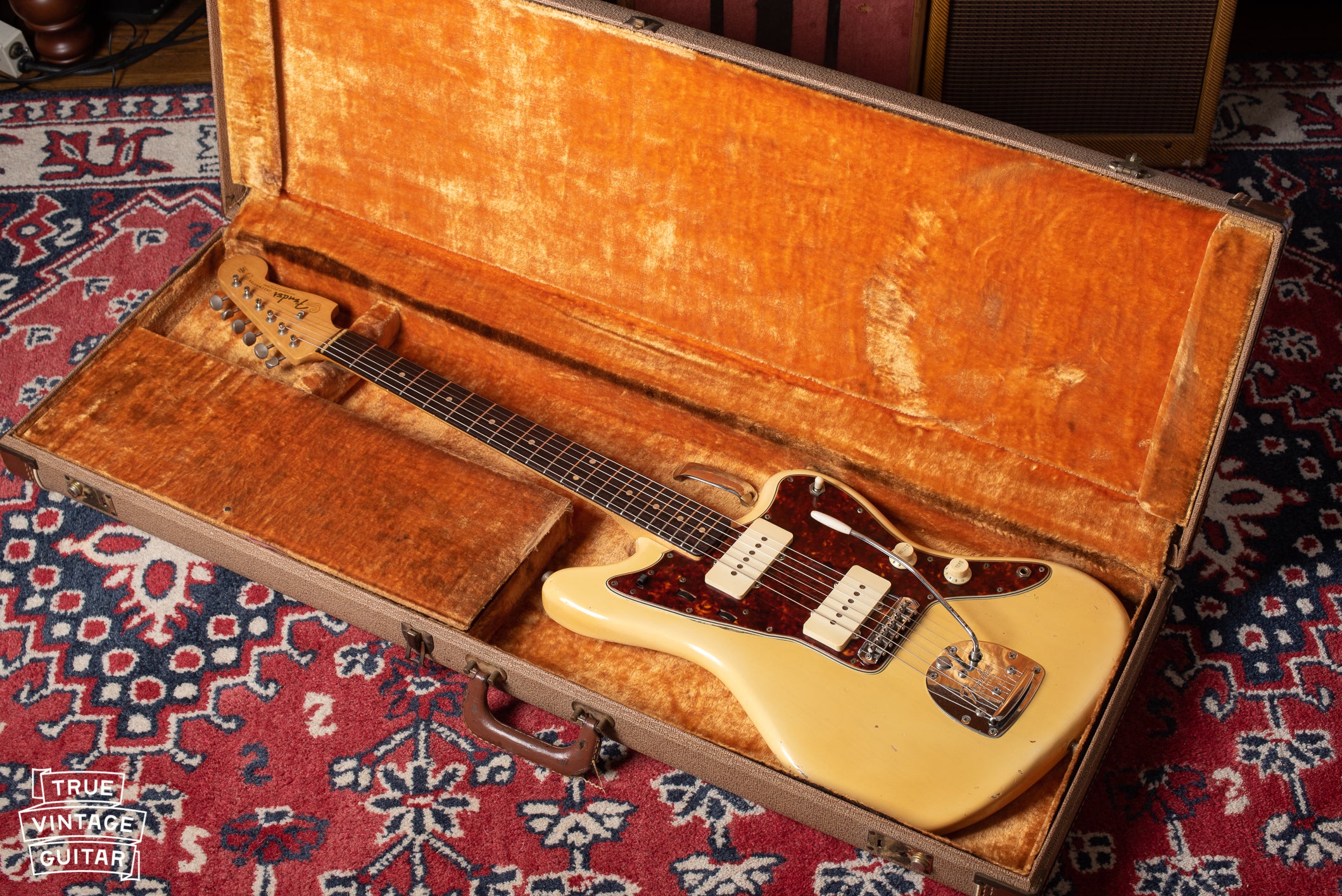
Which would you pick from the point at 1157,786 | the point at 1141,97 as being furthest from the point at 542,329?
the point at 1141,97

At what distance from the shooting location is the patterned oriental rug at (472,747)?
1.47 m

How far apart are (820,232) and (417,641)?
774mm

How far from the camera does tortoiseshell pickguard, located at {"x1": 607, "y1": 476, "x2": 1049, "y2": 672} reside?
1.49 meters

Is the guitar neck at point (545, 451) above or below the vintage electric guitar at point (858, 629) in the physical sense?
→ above

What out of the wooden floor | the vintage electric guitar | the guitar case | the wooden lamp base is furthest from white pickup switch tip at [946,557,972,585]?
the wooden lamp base

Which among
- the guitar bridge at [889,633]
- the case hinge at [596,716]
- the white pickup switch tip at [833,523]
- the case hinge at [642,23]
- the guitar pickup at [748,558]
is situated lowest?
the case hinge at [596,716]

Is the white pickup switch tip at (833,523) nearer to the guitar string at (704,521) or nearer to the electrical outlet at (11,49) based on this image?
the guitar string at (704,521)

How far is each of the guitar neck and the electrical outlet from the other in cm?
131

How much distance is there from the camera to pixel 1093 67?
232 centimetres

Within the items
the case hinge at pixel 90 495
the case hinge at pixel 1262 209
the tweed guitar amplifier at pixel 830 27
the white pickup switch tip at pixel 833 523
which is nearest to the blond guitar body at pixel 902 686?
the white pickup switch tip at pixel 833 523

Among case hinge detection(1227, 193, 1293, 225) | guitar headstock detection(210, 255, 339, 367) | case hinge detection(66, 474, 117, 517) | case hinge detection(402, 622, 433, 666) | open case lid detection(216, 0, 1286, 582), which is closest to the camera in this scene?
case hinge detection(1227, 193, 1293, 225)

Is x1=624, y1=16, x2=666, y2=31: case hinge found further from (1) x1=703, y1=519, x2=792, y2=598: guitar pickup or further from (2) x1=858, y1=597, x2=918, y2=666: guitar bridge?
(2) x1=858, y1=597, x2=918, y2=666: guitar bridge

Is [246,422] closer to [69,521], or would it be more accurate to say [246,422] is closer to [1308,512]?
[69,521]

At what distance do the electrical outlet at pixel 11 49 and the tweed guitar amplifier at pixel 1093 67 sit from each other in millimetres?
1929
